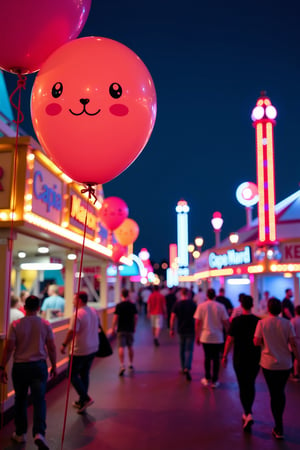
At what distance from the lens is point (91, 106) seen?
293cm

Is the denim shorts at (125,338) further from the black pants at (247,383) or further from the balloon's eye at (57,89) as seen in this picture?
the balloon's eye at (57,89)

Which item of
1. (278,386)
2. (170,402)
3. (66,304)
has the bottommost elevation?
(170,402)

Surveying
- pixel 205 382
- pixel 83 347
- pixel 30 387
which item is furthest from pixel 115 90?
pixel 205 382

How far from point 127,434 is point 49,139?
378cm

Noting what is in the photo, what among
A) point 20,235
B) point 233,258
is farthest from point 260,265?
point 20,235

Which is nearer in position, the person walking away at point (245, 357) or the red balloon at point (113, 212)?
the person walking away at point (245, 357)

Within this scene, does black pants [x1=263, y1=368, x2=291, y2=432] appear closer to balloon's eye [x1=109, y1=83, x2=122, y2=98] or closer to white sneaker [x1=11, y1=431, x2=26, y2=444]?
white sneaker [x1=11, y1=431, x2=26, y2=444]

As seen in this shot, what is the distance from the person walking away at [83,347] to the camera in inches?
235

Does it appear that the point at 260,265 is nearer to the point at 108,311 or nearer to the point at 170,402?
the point at 108,311

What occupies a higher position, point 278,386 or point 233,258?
point 233,258

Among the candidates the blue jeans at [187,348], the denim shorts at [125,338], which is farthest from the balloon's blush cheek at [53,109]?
the denim shorts at [125,338]

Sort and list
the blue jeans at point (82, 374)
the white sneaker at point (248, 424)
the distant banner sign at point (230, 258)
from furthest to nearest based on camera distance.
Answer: the distant banner sign at point (230, 258) → the blue jeans at point (82, 374) → the white sneaker at point (248, 424)

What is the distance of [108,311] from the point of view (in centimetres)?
1484

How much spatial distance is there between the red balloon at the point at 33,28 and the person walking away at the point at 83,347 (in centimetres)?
349
